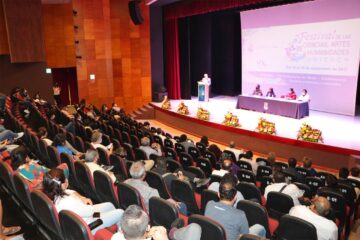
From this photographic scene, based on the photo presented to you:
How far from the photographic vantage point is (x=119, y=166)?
14.9 ft

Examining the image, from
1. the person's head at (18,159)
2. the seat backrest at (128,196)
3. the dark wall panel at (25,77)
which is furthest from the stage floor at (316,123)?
the person's head at (18,159)

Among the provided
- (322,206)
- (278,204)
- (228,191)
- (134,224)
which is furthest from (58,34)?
(134,224)

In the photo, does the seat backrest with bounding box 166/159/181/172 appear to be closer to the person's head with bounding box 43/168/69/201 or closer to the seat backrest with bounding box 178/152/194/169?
the seat backrest with bounding box 178/152/194/169

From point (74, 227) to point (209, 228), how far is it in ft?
→ 2.96

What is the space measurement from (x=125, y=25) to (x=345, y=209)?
36.3ft

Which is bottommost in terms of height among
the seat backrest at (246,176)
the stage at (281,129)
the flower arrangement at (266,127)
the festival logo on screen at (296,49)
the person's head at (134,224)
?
the stage at (281,129)

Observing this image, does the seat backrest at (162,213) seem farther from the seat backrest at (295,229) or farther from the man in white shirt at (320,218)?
the man in white shirt at (320,218)

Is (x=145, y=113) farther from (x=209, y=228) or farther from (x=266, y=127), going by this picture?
(x=209, y=228)

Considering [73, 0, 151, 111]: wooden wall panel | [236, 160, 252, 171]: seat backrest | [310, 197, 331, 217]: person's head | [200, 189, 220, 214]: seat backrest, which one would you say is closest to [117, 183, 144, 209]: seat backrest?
[200, 189, 220, 214]: seat backrest

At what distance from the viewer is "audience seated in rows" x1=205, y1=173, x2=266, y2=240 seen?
8.88 feet

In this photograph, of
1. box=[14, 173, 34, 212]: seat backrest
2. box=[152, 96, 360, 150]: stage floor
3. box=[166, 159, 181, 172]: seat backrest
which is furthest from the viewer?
box=[152, 96, 360, 150]: stage floor

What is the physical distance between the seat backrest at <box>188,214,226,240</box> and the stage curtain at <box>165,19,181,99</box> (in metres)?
12.0

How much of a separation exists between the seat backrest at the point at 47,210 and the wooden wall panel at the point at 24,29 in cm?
952

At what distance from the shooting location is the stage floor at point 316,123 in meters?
7.65
